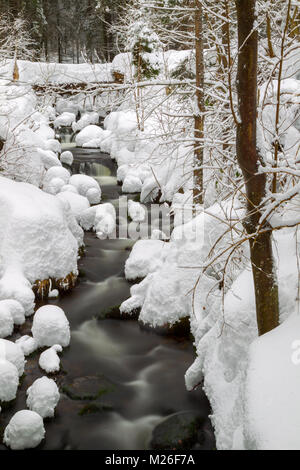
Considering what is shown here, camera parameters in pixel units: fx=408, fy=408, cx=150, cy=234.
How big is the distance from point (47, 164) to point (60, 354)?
367 inches

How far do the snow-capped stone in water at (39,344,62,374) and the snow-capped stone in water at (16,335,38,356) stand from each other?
0.22 meters

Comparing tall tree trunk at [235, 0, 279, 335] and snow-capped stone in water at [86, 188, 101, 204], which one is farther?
snow-capped stone in water at [86, 188, 101, 204]

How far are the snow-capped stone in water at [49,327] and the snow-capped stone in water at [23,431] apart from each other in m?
1.63

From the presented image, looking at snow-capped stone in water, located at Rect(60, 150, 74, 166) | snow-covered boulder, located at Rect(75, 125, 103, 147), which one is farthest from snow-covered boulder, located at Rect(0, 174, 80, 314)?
snow-covered boulder, located at Rect(75, 125, 103, 147)

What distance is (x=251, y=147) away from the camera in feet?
8.65

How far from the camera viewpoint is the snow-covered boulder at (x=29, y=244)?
22.6ft

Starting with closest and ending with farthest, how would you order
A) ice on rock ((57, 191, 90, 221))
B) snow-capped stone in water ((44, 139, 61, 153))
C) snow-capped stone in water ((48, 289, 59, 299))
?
snow-capped stone in water ((48, 289, 59, 299)) < ice on rock ((57, 191, 90, 221)) < snow-capped stone in water ((44, 139, 61, 153))

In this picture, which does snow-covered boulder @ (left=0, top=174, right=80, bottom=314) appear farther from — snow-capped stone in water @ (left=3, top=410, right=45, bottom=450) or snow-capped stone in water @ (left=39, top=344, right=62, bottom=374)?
snow-capped stone in water @ (left=3, top=410, right=45, bottom=450)

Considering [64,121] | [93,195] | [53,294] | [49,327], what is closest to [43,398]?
[49,327]

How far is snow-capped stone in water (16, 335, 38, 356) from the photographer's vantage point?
5.91 meters

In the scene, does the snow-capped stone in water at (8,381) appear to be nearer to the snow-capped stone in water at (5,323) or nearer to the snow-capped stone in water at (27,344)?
the snow-capped stone in water at (27,344)

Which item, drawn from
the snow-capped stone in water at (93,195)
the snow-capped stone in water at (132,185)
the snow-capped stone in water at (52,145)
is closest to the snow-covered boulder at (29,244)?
the snow-capped stone in water at (93,195)

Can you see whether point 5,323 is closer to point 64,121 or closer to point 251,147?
point 251,147

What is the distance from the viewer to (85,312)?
24.4 feet
